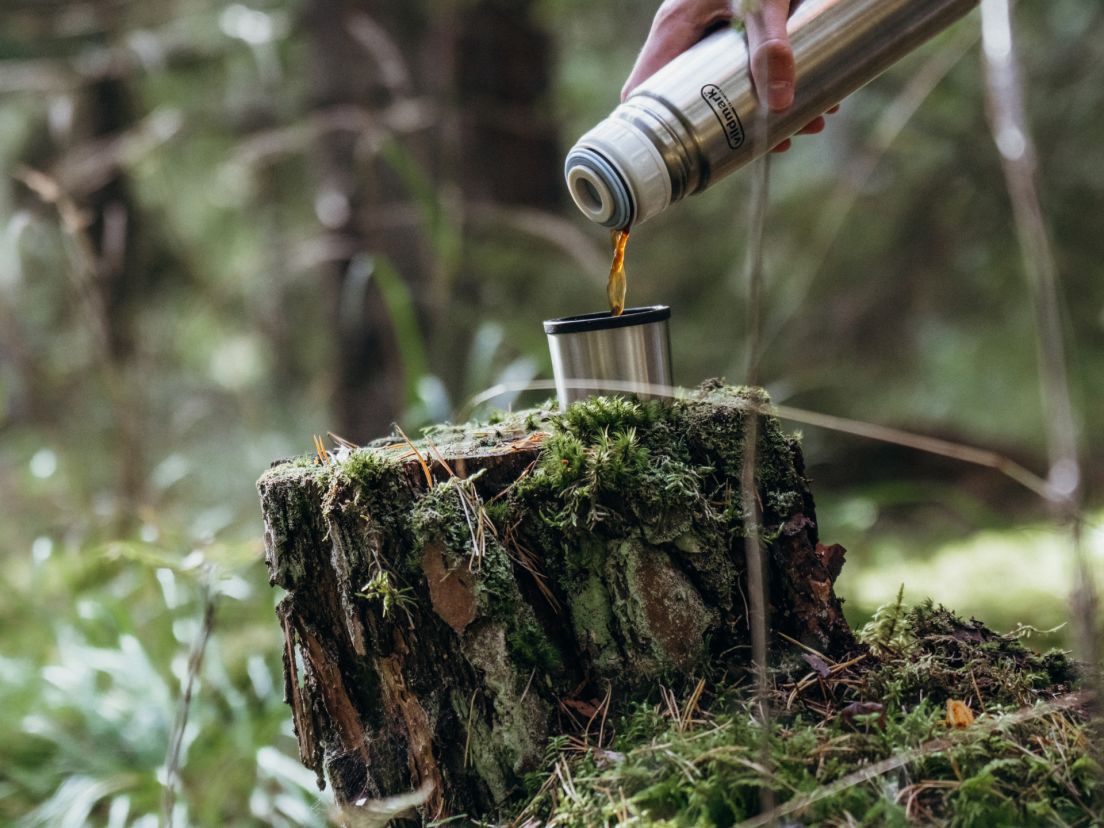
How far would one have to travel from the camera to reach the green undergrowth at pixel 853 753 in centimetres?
110

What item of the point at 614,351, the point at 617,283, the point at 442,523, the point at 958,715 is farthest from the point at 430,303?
the point at 958,715

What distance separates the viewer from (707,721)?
1247 mm

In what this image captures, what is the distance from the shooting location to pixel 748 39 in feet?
4.53

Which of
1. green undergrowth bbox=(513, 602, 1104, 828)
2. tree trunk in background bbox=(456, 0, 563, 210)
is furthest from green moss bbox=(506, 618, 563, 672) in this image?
tree trunk in background bbox=(456, 0, 563, 210)

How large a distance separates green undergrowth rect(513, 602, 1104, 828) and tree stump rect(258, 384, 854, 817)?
0.06 meters

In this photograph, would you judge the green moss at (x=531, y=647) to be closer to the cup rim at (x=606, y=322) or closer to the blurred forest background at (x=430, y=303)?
the cup rim at (x=606, y=322)

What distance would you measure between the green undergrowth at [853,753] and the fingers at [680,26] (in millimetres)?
991

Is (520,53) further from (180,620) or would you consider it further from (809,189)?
(180,620)

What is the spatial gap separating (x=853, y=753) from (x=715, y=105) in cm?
93

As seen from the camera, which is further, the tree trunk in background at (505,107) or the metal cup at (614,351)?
the tree trunk in background at (505,107)

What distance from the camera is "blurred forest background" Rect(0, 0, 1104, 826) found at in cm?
263

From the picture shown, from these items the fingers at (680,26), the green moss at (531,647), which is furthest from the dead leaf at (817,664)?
the fingers at (680,26)

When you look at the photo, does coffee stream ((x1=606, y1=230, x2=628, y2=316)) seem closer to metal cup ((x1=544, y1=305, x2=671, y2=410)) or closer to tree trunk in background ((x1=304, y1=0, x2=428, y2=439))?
metal cup ((x1=544, y1=305, x2=671, y2=410))

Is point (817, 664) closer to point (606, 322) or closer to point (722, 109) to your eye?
point (606, 322)
